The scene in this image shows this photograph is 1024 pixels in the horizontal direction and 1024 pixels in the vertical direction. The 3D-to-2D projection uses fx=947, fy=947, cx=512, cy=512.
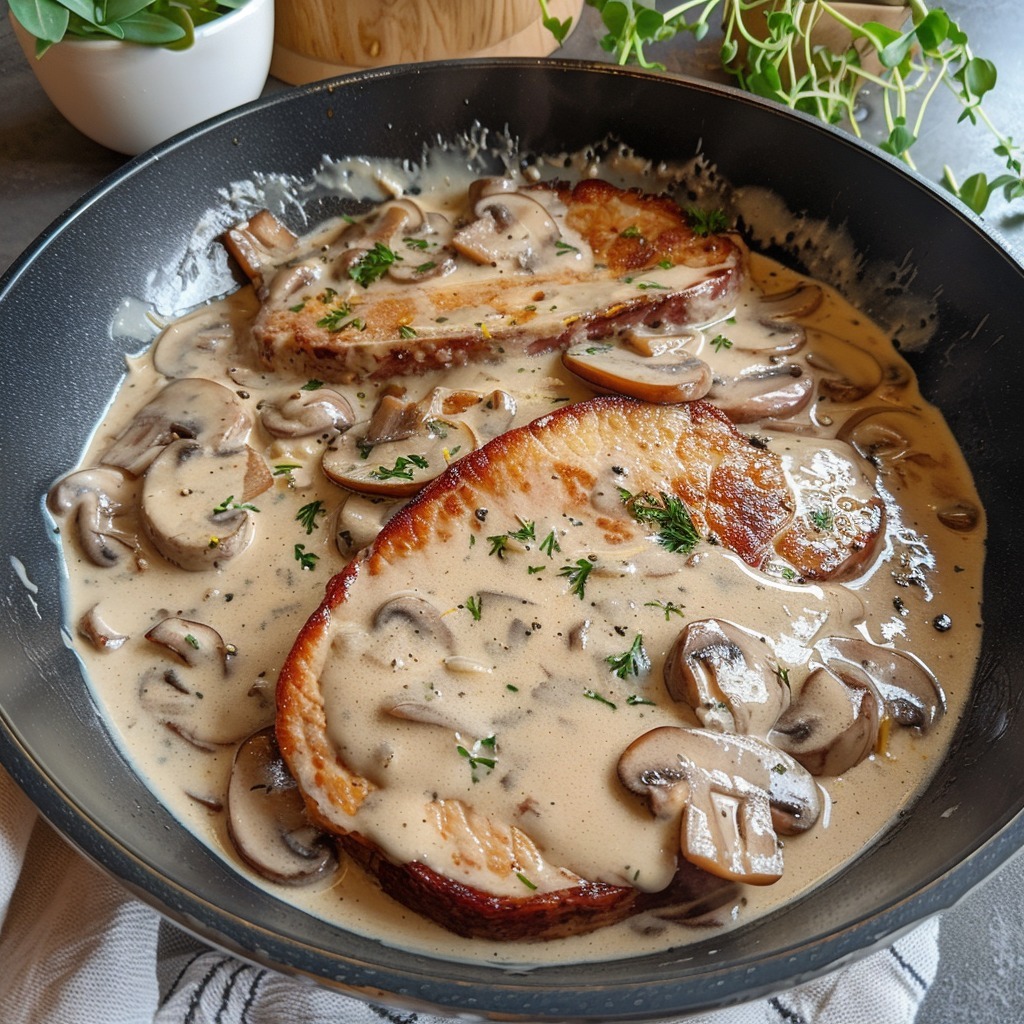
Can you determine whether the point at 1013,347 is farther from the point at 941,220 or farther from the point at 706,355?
the point at 706,355

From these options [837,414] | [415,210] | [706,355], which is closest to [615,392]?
[706,355]

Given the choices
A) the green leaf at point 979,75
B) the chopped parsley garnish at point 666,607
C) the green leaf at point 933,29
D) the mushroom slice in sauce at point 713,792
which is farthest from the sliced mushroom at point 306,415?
the green leaf at point 979,75

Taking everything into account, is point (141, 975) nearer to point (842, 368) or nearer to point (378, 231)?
point (378, 231)

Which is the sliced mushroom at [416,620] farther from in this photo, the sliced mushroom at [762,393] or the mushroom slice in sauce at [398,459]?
the sliced mushroom at [762,393]

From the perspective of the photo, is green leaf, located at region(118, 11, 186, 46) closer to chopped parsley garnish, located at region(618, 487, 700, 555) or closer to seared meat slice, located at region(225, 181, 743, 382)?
seared meat slice, located at region(225, 181, 743, 382)

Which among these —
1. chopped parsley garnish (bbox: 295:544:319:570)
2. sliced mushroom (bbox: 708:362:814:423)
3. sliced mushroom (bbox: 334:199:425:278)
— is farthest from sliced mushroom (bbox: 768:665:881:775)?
sliced mushroom (bbox: 334:199:425:278)

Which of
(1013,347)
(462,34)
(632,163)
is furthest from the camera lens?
(462,34)
